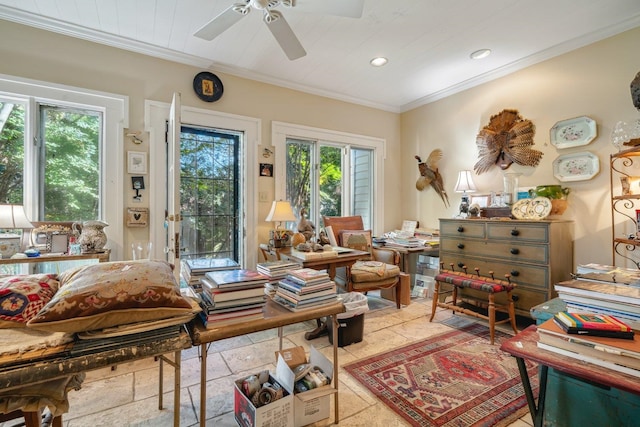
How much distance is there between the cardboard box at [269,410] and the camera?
4.25ft

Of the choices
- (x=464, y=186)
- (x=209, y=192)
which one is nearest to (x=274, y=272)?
(x=209, y=192)

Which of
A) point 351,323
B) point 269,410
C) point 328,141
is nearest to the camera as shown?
point 269,410

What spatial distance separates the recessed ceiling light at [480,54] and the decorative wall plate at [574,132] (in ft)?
3.31

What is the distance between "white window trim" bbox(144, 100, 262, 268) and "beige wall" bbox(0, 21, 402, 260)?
60mm

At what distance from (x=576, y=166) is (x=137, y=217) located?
432 centimetres

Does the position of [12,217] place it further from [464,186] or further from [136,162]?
[464,186]

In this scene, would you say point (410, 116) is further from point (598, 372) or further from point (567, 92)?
point (598, 372)

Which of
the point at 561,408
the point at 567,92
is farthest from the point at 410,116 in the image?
the point at 561,408

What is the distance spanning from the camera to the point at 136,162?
9.47 feet

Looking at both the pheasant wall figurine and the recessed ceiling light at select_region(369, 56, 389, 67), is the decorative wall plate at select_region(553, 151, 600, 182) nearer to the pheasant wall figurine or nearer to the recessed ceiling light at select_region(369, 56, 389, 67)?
the pheasant wall figurine

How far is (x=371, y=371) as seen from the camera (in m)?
1.98

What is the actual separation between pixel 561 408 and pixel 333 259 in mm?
1720

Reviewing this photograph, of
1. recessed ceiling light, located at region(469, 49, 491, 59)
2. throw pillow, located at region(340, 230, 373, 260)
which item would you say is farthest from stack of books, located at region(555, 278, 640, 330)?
recessed ceiling light, located at region(469, 49, 491, 59)

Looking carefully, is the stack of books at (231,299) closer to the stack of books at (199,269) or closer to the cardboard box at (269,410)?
the stack of books at (199,269)
